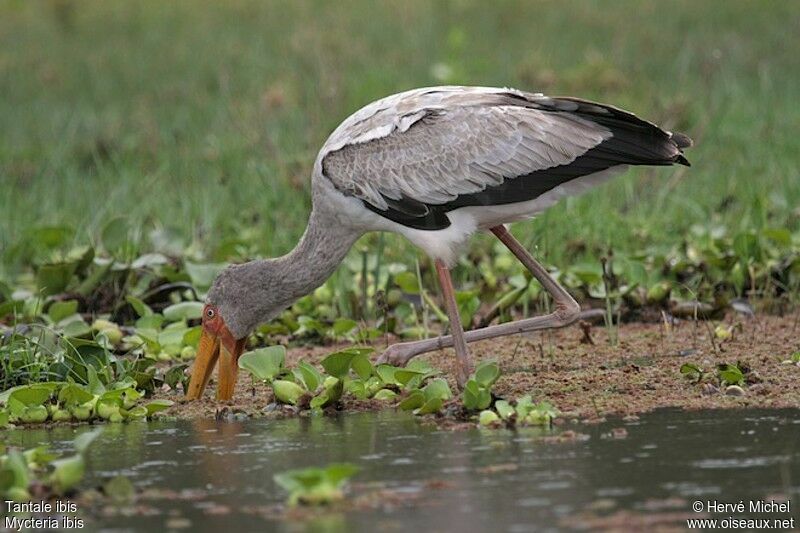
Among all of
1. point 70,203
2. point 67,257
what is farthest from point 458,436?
point 70,203

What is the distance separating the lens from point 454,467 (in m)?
5.16

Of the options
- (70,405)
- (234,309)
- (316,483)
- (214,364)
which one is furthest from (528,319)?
(316,483)

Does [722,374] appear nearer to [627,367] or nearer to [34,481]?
[627,367]

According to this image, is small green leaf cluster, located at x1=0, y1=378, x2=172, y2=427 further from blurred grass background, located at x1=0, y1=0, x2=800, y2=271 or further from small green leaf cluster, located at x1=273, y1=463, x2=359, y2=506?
blurred grass background, located at x1=0, y1=0, x2=800, y2=271

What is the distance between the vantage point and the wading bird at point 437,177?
22.5 ft

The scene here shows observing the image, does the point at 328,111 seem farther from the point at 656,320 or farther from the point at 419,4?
the point at 419,4

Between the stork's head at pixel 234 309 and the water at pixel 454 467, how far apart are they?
714 mm

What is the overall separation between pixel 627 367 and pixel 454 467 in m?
2.00

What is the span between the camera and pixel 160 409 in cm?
643

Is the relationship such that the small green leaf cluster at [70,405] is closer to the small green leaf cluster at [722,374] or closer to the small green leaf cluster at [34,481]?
the small green leaf cluster at [34,481]

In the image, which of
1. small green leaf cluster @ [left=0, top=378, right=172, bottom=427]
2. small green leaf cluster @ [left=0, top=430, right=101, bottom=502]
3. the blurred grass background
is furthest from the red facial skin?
small green leaf cluster @ [left=0, top=430, right=101, bottom=502]

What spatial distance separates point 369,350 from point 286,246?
10.1 feet

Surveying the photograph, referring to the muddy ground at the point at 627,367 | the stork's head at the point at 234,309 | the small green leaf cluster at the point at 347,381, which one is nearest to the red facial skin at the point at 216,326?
the stork's head at the point at 234,309

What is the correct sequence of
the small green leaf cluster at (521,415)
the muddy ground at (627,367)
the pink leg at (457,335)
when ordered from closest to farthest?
the small green leaf cluster at (521,415), the muddy ground at (627,367), the pink leg at (457,335)
